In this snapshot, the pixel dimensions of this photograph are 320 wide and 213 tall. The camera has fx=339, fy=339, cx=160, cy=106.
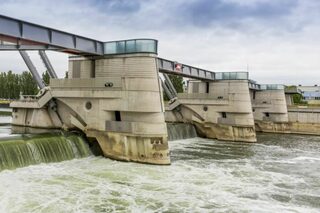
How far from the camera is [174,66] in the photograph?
3531cm

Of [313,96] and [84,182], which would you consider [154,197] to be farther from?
[313,96]

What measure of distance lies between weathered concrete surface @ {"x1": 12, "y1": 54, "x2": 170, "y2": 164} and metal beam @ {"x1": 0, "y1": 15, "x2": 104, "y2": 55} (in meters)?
1.60

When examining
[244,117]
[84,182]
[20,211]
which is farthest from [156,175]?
[244,117]

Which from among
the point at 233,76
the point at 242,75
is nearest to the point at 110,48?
the point at 233,76

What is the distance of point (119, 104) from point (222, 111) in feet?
64.8

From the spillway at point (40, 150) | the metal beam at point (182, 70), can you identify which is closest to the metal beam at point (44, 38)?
the spillway at point (40, 150)

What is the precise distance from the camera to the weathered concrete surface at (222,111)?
40.3m

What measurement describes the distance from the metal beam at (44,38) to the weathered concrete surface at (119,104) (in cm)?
160

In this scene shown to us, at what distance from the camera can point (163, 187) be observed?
1702cm

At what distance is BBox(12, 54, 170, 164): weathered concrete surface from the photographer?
23562 millimetres

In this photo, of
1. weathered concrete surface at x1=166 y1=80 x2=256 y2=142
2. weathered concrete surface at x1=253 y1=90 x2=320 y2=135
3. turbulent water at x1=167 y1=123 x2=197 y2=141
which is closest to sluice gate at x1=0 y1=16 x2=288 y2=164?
turbulent water at x1=167 y1=123 x2=197 y2=141

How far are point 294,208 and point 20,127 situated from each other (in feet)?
82.2

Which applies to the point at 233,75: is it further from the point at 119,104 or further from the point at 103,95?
the point at 103,95

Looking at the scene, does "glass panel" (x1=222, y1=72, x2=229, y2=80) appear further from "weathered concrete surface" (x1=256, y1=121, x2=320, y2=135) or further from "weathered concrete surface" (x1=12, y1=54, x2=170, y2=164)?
"weathered concrete surface" (x1=12, y1=54, x2=170, y2=164)
